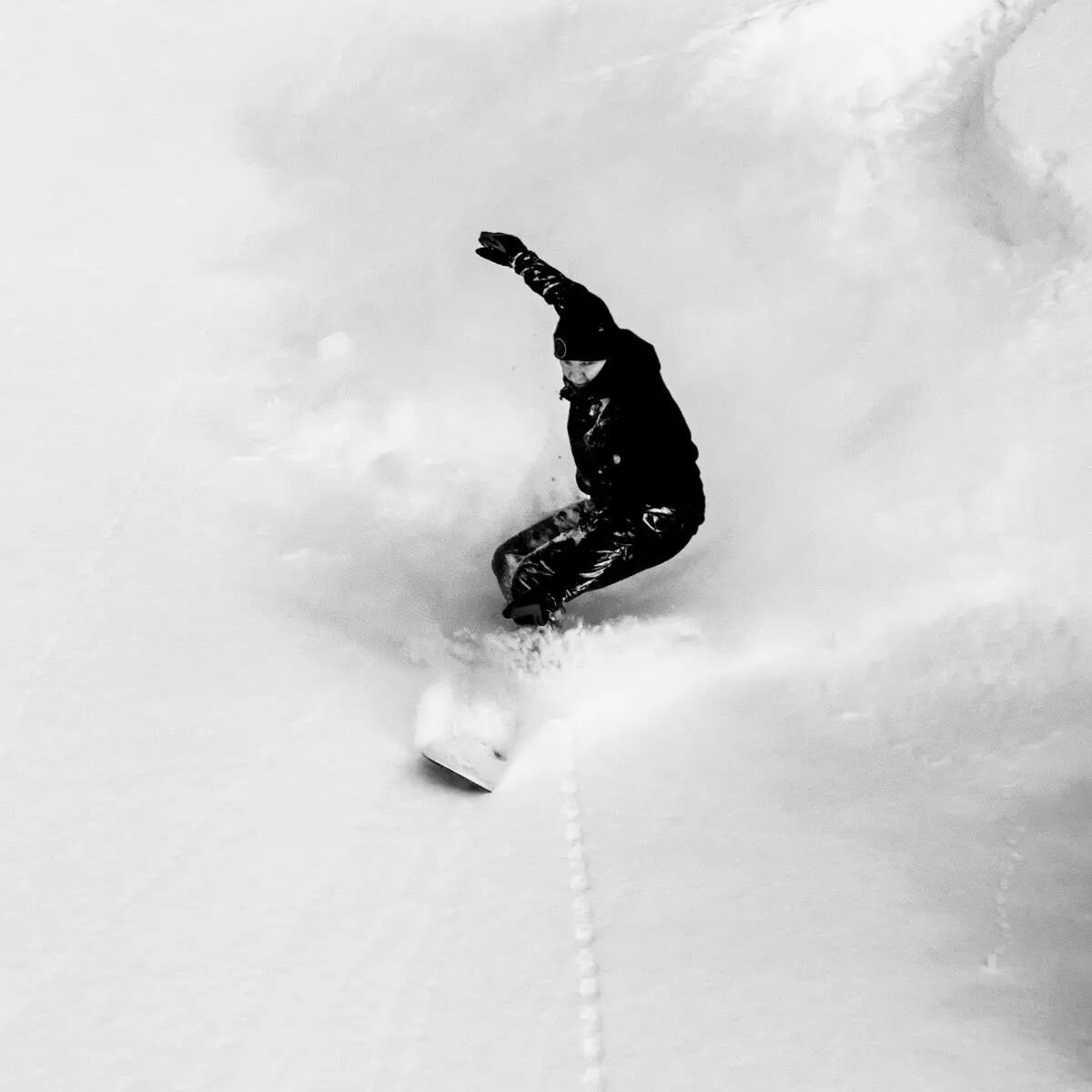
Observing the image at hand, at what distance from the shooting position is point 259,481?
489cm

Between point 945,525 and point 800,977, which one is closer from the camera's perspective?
point 800,977

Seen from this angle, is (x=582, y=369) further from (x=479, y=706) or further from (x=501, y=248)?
(x=479, y=706)

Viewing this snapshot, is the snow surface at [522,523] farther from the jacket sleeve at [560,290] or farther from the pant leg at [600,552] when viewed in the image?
the jacket sleeve at [560,290]

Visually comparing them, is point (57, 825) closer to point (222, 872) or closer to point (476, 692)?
point (222, 872)

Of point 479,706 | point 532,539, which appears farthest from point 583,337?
point 479,706

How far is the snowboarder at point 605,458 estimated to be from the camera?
3775 millimetres

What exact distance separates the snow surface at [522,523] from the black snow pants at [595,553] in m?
0.25

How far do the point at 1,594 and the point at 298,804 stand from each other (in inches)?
59.4

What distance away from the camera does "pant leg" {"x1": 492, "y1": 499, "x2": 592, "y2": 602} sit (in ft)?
13.9

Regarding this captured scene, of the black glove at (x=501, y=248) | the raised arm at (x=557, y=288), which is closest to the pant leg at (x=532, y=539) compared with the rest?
the raised arm at (x=557, y=288)

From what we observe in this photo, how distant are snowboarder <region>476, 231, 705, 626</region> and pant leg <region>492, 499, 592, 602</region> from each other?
2 cm

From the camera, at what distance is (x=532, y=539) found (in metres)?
4.29

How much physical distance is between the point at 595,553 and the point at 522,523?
0.89 meters

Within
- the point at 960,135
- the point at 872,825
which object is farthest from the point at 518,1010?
the point at 960,135
